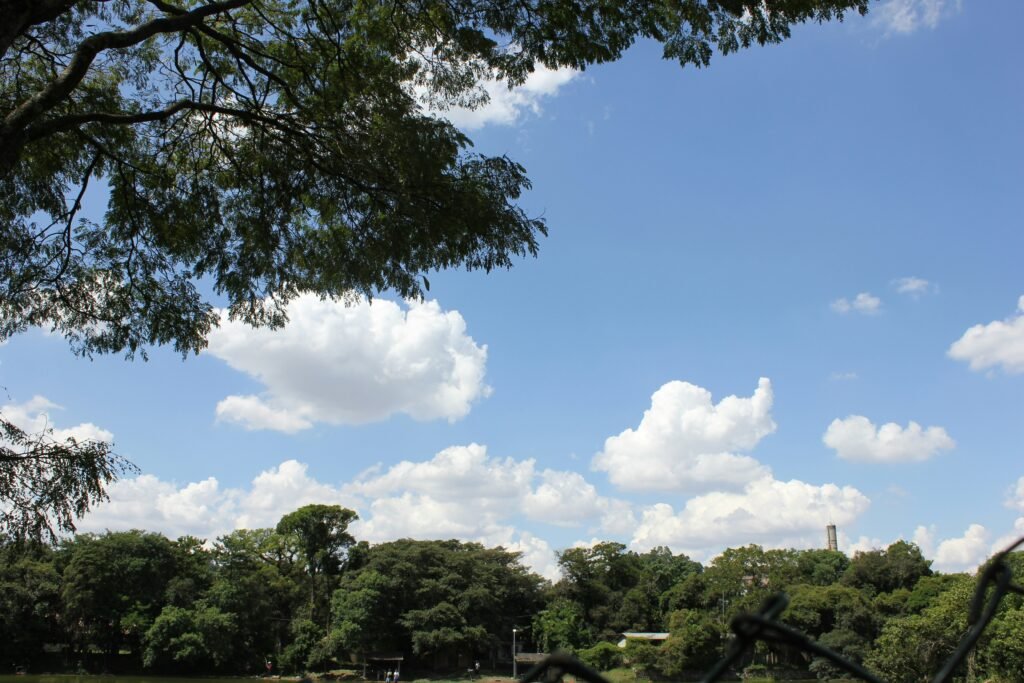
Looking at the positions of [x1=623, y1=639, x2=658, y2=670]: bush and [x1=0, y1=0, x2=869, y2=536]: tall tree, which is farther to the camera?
[x1=623, y1=639, x2=658, y2=670]: bush

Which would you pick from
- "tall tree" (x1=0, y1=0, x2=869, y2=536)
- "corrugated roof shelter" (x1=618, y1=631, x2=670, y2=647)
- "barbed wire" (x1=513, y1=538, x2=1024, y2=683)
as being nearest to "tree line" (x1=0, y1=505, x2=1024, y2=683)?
"corrugated roof shelter" (x1=618, y1=631, x2=670, y2=647)

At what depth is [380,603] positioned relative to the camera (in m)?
42.4

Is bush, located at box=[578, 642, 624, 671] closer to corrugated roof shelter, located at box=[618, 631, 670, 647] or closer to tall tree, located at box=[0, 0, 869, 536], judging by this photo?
corrugated roof shelter, located at box=[618, 631, 670, 647]

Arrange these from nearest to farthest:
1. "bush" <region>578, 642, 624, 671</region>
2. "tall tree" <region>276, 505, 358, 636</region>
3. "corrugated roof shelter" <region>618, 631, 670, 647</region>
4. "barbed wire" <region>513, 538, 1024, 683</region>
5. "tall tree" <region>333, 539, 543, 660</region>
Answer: "barbed wire" <region>513, 538, 1024, 683</region> → "bush" <region>578, 642, 624, 671</region> → "tall tree" <region>333, 539, 543, 660</region> → "corrugated roof shelter" <region>618, 631, 670, 647</region> → "tall tree" <region>276, 505, 358, 636</region>

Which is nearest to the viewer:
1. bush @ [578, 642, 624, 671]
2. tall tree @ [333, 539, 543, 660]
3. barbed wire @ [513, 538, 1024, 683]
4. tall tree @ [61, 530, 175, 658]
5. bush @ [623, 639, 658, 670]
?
barbed wire @ [513, 538, 1024, 683]

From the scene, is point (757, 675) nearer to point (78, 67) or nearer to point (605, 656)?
point (605, 656)

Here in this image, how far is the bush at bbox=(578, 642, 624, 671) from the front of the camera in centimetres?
4041

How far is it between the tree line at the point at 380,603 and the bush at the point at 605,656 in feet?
0.38

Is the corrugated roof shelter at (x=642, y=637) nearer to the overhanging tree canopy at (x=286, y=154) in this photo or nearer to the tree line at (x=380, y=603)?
the tree line at (x=380, y=603)

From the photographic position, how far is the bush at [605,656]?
4041 cm

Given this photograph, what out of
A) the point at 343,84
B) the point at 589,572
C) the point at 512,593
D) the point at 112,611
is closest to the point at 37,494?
the point at 343,84

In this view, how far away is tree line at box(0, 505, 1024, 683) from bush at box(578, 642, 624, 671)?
4.5 inches

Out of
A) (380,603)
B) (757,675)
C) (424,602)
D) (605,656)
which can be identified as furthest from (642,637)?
(380,603)

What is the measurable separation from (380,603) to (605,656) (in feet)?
43.3
